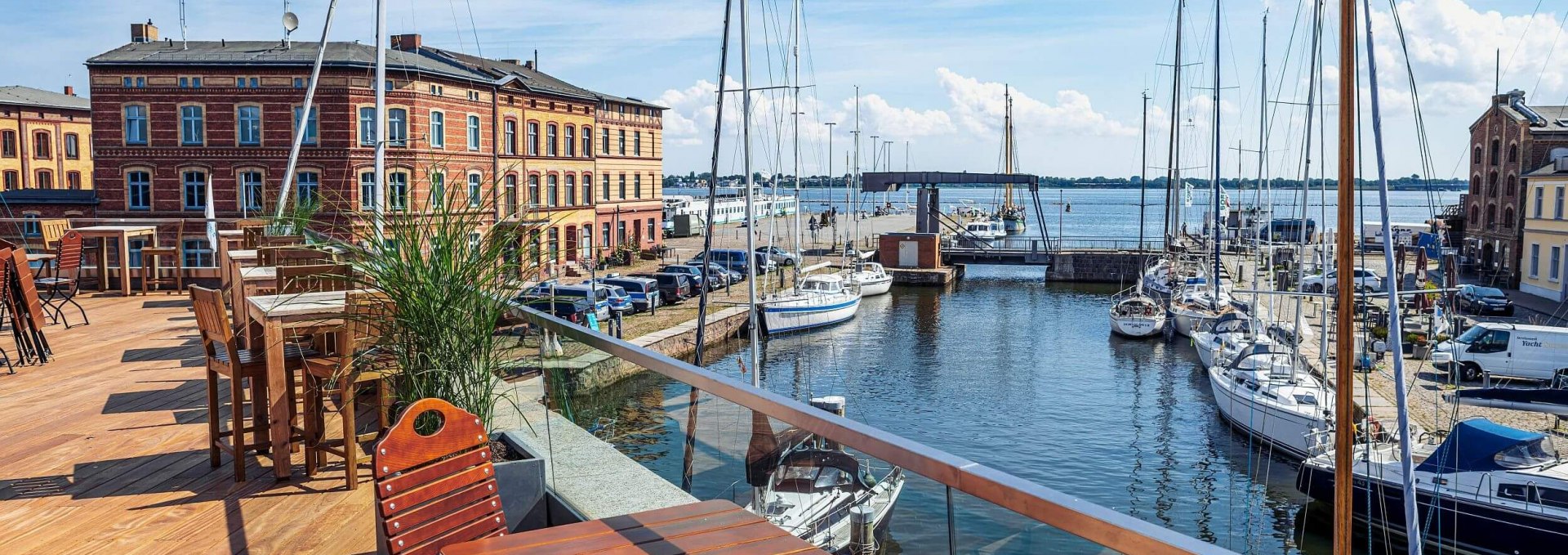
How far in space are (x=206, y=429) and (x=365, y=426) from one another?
1170 millimetres

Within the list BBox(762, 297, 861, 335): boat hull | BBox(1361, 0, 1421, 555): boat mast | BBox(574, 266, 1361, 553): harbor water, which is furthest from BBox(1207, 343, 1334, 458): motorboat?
BBox(762, 297, 861, 335): boat hull

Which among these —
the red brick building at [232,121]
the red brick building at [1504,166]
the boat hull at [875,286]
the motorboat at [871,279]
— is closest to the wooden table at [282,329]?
the red brick building at [232,121]

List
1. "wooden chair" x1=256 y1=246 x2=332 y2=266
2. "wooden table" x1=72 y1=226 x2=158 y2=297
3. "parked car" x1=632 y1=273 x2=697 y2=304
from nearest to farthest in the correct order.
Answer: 1. "wooden chair" x1=256 y1=246 x2=332 y2=266
2. "wooden table" x1=72 y1=226 x2=158 y2=297
3. "parked car" x1=632 y1=273 x2=697 y2=304

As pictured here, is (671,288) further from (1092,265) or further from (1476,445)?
(1092,265)

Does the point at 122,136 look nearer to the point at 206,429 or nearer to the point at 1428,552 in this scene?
the point at 206,429

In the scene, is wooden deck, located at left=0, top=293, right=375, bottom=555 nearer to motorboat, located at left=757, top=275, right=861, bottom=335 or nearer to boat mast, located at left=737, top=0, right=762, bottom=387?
boat mast, located at left=737, top=0, right=762, bottom=387

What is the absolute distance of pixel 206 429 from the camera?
6.91 metres

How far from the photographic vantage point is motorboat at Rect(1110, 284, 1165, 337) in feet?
132

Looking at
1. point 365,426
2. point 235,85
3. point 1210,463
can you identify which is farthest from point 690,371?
point 235,85

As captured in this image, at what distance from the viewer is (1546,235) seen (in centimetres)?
4050

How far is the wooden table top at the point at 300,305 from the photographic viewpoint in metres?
5.36

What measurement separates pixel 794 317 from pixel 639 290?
6354mm

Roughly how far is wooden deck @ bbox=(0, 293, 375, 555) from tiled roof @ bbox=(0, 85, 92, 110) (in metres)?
Result: 51.3

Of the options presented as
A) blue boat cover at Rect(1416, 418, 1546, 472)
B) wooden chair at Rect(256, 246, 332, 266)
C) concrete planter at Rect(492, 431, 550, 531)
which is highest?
wooden chair at Rect(256, 246, 332, 266)
